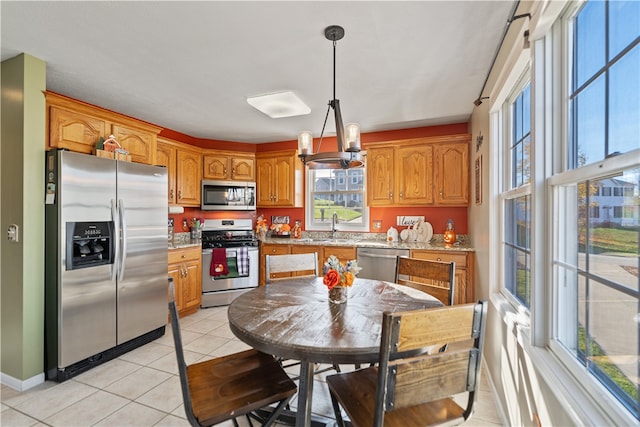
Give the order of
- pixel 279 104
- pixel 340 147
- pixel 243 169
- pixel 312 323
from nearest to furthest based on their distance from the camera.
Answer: pixel 312 323 < pixel 340 147 < pixel 279 104 < pixel 243 169

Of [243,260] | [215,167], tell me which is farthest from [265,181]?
[243,260]

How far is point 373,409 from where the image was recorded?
126 cm

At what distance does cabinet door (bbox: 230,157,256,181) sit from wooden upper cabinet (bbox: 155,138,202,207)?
0.49 meters

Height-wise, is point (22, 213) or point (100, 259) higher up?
point (22, 213)

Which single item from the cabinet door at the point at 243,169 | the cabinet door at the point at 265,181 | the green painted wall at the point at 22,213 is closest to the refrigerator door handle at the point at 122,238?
the green painted wall at the point at 22,213

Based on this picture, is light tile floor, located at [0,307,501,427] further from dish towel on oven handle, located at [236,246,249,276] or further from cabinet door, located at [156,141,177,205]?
cabinet door, located at [156,141,177,205]

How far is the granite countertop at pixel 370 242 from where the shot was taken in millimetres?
3627

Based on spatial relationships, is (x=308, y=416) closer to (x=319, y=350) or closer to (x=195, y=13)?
(x=319, y=350)

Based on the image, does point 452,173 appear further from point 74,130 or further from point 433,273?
point 74,130

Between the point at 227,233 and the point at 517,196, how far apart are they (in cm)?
383

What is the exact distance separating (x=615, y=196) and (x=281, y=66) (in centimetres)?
219

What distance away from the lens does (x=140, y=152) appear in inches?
127

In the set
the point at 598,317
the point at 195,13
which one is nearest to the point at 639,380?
the point at 598,317

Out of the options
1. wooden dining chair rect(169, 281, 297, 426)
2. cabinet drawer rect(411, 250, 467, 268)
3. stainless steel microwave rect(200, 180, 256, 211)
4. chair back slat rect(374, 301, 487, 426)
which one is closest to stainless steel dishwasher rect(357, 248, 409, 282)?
cabinet drawer rect(411, 250, 467, 268)
